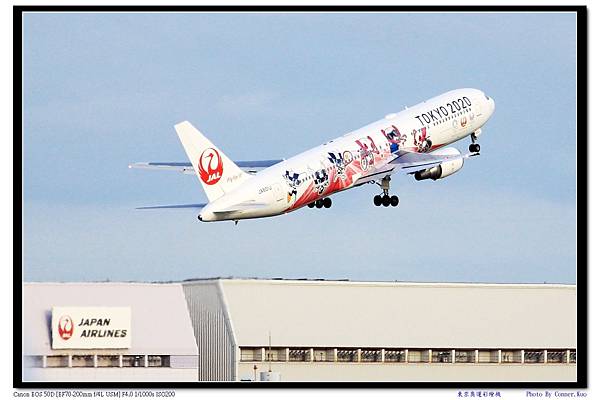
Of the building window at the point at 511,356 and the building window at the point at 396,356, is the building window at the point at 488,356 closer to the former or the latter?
the building window at the point at 511,356

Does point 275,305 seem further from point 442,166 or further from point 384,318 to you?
point 442,166

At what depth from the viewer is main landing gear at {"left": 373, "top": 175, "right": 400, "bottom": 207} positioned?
301 ft

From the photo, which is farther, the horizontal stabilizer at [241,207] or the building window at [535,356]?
the building window at [535,356]

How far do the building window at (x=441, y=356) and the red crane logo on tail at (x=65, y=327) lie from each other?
2077cm

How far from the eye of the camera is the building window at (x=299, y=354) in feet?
310

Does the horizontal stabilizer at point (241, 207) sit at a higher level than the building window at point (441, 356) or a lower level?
higher

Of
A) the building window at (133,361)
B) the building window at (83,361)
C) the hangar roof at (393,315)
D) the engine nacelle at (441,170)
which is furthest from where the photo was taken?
the hangar roof at (393,315)

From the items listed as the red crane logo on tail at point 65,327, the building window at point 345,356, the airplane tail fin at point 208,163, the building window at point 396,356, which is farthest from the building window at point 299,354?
the airplane tail fin at point 208,163

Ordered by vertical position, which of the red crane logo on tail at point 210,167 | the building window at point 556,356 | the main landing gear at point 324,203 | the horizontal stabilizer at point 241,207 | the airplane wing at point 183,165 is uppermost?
the airplane wing at point 183,165

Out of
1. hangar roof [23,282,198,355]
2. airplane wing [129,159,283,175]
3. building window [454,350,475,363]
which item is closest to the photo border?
hangar roof [23,282,198,355]

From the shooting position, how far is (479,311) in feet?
318

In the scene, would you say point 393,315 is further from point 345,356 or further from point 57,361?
point 57,361

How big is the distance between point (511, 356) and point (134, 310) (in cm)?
2192

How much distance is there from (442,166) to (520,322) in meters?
10.9
